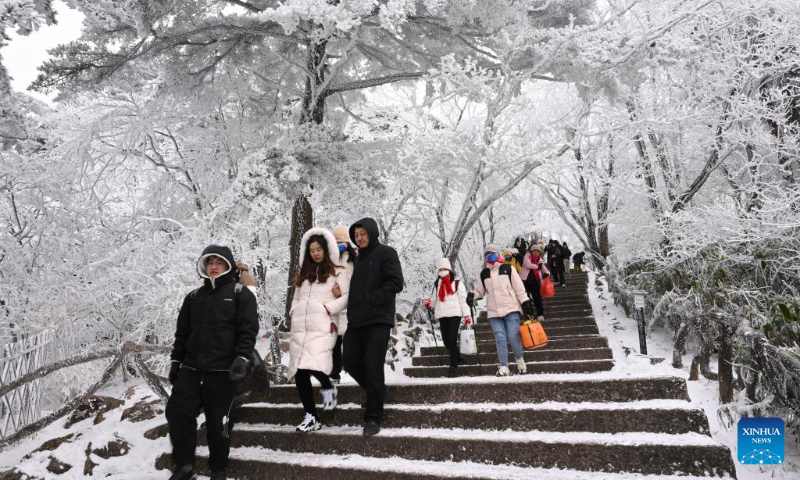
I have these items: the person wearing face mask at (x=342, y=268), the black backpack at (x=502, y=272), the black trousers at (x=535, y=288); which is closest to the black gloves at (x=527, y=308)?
the black backpack at (x=502, y=272)

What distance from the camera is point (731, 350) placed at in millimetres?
4586

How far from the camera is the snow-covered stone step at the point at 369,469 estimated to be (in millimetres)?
3123

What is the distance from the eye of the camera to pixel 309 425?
4156 mm

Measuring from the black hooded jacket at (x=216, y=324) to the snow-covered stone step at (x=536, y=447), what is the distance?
3.70 ft

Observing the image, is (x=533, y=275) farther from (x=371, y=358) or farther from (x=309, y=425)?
(x=309, y=425)

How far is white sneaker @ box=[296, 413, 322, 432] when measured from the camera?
414cm

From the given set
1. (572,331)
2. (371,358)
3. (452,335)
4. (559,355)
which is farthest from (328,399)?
(572,331)

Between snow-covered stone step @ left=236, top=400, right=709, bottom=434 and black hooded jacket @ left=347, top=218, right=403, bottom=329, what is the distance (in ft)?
2.91

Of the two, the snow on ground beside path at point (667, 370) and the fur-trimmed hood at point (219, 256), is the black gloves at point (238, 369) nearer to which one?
the fur-trimmed hood at point (219, 256)

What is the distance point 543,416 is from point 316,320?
207cm

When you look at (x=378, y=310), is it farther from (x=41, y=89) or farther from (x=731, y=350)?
(x=41, y=89)

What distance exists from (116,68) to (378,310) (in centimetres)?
617

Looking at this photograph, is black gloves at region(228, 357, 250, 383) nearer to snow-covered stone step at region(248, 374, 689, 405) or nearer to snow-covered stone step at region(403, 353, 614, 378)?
snow-covered stone step at region(248, 374, 689, 405)

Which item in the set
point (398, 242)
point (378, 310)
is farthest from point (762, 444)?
point (398, 242)
